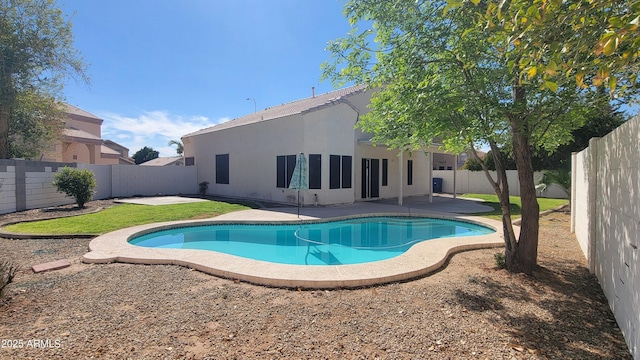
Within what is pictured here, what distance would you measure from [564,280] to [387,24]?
18.2 ft

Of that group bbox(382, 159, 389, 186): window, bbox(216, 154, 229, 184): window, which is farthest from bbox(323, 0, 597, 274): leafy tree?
bbox(216, 154, 229, 184): window

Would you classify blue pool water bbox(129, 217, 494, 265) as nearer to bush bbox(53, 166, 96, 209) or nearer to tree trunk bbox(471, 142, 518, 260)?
tree trunk bbox(471, 142, 518, 260)

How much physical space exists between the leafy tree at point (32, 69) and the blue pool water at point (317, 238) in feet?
36.5

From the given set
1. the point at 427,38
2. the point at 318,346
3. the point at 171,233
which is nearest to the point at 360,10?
the point at 427,38

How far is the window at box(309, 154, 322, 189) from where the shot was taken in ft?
50.4

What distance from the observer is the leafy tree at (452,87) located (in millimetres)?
4641

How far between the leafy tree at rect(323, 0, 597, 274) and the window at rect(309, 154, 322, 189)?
363 inches

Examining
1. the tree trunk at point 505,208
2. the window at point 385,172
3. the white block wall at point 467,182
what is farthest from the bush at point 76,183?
the white block wall at point 467,182

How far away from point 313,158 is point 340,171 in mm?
1746

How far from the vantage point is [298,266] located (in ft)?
19.4

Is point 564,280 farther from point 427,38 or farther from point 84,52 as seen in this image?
point 84,52

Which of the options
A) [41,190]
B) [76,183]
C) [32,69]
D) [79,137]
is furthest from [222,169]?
[79,137]

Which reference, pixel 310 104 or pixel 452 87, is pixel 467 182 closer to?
pixel 310 104

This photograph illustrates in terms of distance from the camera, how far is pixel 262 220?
11.7 metres
